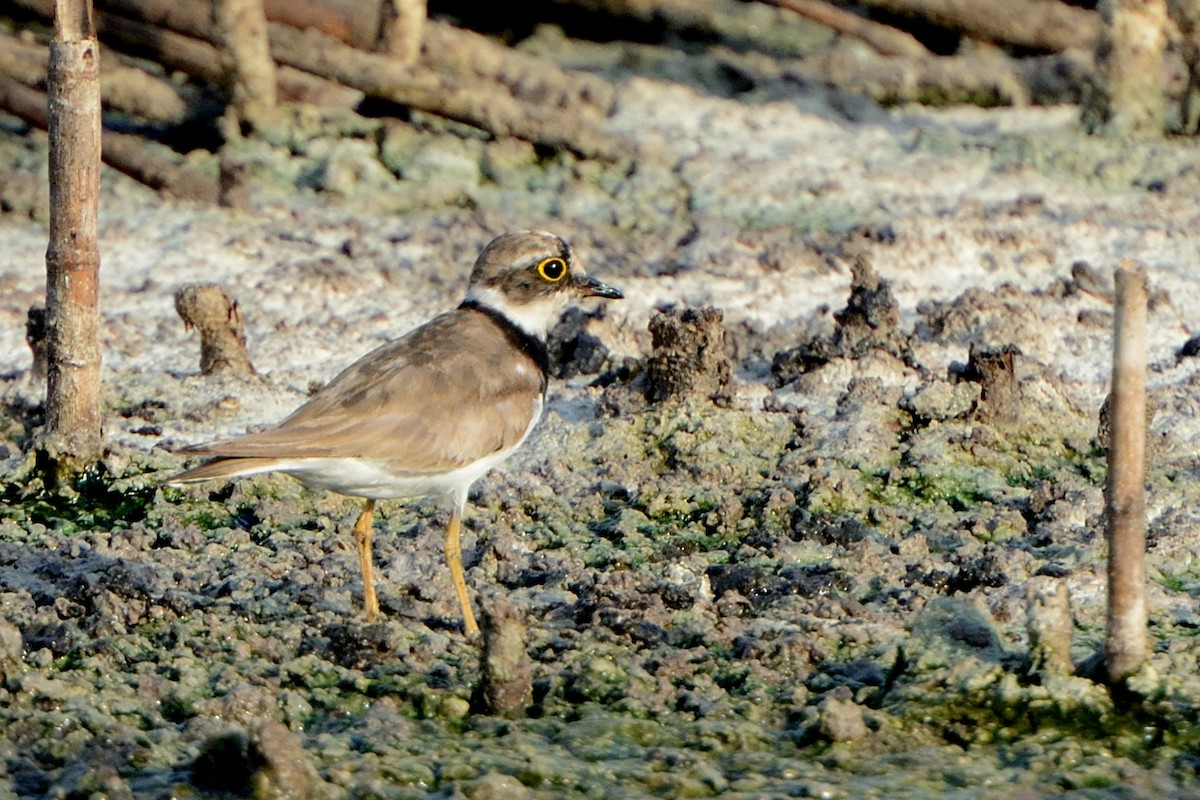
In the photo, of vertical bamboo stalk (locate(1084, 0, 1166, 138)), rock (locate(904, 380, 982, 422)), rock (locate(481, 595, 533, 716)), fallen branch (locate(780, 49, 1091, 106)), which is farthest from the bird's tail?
fallen branch (locate(780, 49, 1091, 106))

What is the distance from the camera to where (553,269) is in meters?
6.29

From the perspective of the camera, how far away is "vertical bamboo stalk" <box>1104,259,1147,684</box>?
408 centimetres

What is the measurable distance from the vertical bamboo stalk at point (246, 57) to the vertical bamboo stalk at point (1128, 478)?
557 centimetres

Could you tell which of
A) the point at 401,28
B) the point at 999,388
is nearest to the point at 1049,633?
the point at 999,388

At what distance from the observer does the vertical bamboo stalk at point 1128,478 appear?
4.08m

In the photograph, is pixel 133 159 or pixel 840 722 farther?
pixel 133 159

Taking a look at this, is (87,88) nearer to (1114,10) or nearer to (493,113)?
(493,113)

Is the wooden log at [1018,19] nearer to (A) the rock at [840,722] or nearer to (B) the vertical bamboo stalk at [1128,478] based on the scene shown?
(B) the vertical bamboo stalk at [1128,478]

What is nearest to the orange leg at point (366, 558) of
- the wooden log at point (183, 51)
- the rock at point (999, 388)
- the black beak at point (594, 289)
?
the black beak at point (594, 289)

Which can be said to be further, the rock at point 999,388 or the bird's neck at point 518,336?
the rock at point 999,388

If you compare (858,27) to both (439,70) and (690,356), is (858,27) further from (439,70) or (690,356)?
(690,356)

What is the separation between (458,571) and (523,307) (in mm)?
1292

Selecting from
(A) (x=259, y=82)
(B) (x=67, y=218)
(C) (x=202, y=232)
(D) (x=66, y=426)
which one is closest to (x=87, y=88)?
(B) (x=67, y=218)

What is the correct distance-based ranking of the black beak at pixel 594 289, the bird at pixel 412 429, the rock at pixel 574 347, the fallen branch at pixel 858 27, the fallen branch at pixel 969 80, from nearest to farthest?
the bird at pixel 412 429, the black beak at pixel 594 289, the rock at pixel 574 347, the fallen branch at pixel 969 80, the fallen branch at pixel 858 27
